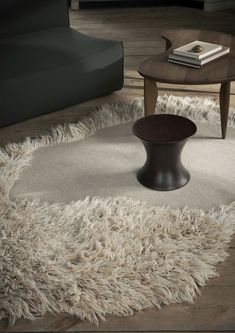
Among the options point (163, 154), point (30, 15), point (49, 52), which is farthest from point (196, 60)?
point (30, 15)

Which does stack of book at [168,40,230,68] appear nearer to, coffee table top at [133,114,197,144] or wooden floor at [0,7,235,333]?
coffee table top at [133,114,197,144]

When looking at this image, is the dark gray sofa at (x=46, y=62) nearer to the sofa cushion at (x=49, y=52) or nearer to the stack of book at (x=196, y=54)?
the sofa cushion at (x=49, y=52)

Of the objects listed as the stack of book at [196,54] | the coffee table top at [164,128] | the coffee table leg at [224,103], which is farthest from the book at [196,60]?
the coffee table top at [164,128]

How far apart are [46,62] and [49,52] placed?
13 centimetres

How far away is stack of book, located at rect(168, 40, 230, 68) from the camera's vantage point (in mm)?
2404

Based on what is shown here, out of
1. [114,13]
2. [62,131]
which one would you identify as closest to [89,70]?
[62,131]

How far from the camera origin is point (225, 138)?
8.54ft

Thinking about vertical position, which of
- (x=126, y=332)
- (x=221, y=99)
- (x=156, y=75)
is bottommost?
(x=126, y=332)

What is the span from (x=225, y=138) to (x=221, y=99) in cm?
22

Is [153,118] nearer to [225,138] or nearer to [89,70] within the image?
[225,138]

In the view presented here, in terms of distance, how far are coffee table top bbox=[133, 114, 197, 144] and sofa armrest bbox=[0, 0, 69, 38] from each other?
4.43 ft

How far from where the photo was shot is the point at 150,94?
8.19 feet

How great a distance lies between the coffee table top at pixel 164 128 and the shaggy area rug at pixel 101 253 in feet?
0.99

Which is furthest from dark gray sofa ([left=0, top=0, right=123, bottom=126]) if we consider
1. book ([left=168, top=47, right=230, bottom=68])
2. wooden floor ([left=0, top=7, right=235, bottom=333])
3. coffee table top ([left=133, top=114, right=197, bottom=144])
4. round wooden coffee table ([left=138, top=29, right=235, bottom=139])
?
coffee table top ([left=133, top=114, right=197, bottom=144])
